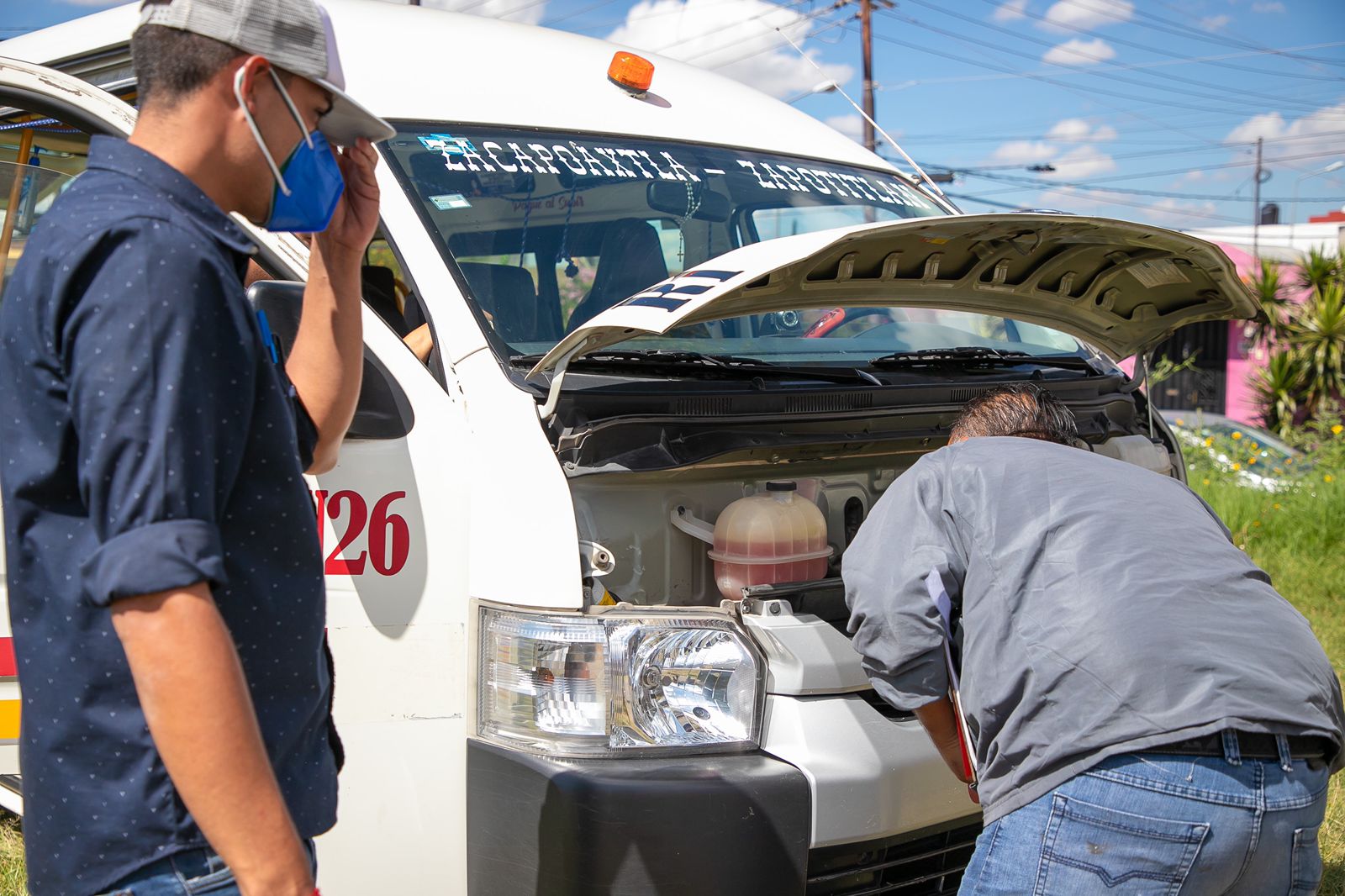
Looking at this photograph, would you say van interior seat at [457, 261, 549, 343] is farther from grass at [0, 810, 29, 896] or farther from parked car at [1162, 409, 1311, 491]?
parked car at [1162, 409, 1311, 491]

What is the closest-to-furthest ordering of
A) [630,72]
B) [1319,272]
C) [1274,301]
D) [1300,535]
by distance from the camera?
[630,72] < [1300,535] < [1319,272] < [1274,301]

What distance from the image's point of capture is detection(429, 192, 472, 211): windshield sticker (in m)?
2.99

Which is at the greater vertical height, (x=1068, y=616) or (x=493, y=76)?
(x=493, y=76)

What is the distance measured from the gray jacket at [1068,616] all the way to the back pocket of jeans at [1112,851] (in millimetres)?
69

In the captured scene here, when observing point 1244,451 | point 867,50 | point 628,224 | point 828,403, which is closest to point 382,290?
point 628,224

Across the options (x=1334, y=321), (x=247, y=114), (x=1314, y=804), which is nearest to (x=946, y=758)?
(x=1314, y=804)

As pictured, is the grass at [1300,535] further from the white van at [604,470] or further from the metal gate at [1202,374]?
the metal gate at [1202,374]

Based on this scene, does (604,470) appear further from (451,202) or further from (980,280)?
(980,280)

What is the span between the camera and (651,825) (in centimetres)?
224

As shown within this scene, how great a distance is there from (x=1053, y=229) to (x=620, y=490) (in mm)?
1159

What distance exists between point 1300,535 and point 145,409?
25.9ft

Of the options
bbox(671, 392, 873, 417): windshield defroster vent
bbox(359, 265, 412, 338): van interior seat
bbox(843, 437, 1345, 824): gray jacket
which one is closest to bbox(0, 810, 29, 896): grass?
bbox(359, 265, 412, 338): van interior seat

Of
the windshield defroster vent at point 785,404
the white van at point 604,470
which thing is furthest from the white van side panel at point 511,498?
the windshield defroster vent at point 785,404

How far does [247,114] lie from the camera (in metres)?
1.43
